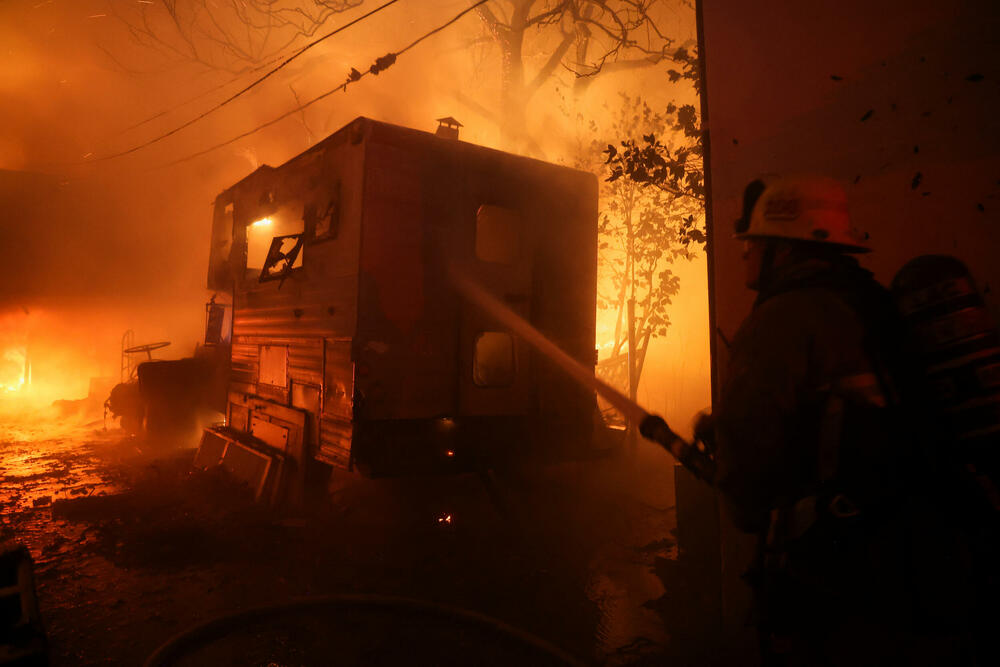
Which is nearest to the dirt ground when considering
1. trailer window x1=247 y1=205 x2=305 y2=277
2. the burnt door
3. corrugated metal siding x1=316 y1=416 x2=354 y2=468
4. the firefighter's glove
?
corrugated metal siding x1=316 y1=416 x2=354 y2=468

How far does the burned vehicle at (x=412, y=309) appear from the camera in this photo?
601cm

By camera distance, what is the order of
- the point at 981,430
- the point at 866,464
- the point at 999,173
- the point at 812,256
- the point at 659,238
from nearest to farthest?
the point at 981,430
the point at 866,464
the point at 812,256
the point at 999,173
the point at 659,238

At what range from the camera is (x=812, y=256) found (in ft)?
6.89

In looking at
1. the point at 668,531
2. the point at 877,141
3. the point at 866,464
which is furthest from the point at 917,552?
the point at 668,531

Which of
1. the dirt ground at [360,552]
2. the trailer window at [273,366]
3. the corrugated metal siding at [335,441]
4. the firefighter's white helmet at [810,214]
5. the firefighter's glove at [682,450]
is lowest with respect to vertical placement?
the dirt ground at [360,552]

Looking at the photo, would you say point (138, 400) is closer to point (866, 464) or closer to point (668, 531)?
point (668, 531)

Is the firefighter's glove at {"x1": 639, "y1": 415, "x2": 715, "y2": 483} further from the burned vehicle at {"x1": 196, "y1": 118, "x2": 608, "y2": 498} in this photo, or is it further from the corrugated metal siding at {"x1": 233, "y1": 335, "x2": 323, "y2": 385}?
the corrugated metal siding at {"x1": 233, "y1": 335, "x2": 323, "y2": 385}

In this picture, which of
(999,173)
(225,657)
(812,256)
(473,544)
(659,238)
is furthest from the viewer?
(659,238)

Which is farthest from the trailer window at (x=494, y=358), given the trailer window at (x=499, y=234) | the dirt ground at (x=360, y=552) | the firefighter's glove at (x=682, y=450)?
the firefighter's glove at (x=682, y=450)

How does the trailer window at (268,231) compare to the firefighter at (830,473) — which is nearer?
the firefighter at (830,473)

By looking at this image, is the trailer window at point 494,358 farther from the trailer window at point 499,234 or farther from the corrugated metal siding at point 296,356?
the corrugated metal siding at point 296,356

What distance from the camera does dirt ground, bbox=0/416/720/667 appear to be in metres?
4.41

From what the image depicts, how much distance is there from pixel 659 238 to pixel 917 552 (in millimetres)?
11874

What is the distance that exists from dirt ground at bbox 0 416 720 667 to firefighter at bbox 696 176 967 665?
8.38ft
